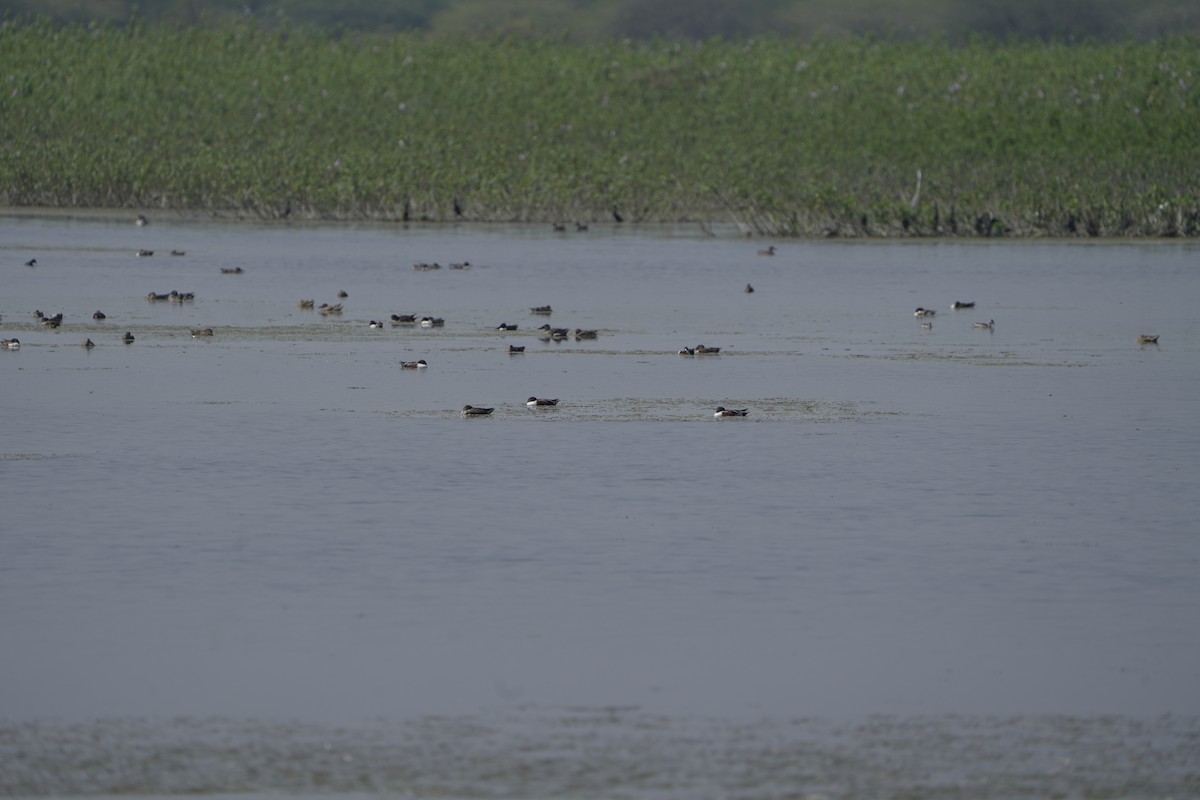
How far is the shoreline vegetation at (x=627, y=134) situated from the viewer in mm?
54500

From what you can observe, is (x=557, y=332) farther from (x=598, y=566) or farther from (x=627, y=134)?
(x=627, y=134)

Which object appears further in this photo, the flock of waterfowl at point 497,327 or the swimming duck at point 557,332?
the swimming duck at point 557,332

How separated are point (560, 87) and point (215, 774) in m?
69.1

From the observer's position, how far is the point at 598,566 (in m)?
11.9

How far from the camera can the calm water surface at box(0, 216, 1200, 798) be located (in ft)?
Answer: 27.4

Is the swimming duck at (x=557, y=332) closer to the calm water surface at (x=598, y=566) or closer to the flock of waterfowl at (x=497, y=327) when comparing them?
the flock of waterfowl at (x=497, y=327)

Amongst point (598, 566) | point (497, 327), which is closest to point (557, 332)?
point (497, 327)

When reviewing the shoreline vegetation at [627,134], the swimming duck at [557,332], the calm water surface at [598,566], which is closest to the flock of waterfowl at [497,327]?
the swimming duck at [557,332]

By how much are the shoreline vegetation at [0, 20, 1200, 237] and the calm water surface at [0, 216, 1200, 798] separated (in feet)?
91.7

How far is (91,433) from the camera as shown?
56.6 feet

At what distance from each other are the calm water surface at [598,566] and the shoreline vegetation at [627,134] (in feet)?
91.7

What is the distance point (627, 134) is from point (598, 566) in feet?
187

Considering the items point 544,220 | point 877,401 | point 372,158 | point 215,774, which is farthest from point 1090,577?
point 372,158

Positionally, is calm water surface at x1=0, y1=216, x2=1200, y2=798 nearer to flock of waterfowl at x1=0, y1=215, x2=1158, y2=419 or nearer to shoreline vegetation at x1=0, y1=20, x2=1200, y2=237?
flock of waterfowl at x1=0, y1=215, x2=1158, y2=419
